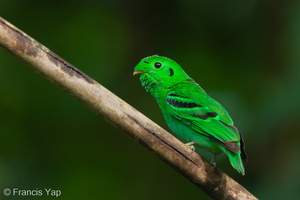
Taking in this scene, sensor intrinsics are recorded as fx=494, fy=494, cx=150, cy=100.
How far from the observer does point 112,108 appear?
10.5 ft

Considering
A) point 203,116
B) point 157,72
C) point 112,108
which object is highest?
point 157,72

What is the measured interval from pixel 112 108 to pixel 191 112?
106cm

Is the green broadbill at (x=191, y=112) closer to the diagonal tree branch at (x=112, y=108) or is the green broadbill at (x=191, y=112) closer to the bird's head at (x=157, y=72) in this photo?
the bird's head at (x=157, y=72)

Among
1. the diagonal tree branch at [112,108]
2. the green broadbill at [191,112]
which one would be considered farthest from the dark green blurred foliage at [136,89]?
the diagonal tree branch at [112,108]

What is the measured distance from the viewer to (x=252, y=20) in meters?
5.57

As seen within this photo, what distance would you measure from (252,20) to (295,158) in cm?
170

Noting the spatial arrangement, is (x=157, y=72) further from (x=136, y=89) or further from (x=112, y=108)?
(x=136, y=89)

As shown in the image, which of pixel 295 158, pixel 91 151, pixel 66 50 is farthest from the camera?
pixel 66 50

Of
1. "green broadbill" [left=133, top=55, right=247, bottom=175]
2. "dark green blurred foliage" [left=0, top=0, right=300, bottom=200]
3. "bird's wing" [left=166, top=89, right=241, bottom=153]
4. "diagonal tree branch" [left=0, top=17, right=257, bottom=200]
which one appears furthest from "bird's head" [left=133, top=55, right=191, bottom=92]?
"diagonal tree branch" [left=0, top=17, right=257, bottom=200]

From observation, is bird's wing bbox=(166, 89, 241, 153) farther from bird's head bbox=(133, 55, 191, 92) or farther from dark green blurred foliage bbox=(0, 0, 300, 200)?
dark green blurred foliage bbox=(0, 0, 300, 200)

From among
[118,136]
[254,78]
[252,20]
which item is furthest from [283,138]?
[118,136]

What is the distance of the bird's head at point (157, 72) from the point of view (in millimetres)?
4367

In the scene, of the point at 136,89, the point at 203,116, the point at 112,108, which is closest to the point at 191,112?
the point at 203,116

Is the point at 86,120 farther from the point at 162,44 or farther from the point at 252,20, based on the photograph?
the point at 252,20
